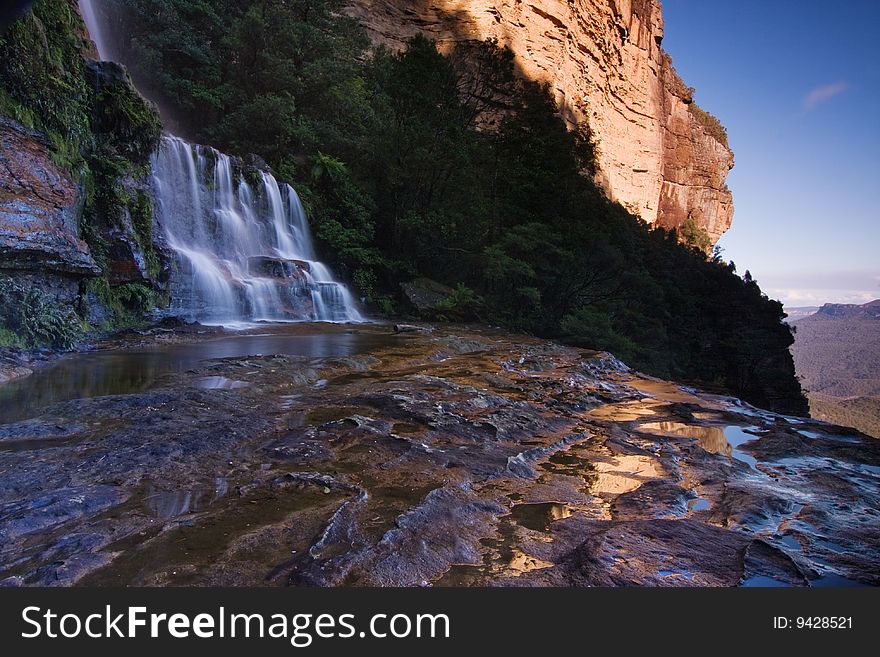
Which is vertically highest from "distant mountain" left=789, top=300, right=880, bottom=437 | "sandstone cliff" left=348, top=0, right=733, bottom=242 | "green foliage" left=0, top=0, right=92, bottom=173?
"sandstone cliff" left=348, top=0, right=733, bottom=242

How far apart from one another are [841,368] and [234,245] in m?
32.1

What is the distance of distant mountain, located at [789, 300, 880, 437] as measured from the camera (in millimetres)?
19984

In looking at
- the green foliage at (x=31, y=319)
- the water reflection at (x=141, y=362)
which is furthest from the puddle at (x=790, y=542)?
the green foliage at (x=31, y=319)

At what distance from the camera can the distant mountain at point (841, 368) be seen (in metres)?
20.0

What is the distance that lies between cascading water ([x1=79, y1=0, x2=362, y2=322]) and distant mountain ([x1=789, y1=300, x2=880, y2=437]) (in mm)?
18196

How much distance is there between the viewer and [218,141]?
19.1m

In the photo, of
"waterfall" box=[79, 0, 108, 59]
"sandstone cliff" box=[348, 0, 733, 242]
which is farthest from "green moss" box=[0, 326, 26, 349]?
"sandstone cliff" box=[348, 0, 733, 242]

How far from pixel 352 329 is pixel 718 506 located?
10.3m

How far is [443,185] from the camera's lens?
57.4ft

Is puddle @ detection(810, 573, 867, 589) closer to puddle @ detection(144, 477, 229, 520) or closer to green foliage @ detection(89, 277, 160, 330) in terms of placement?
puddle @ detection(144, 477, 229, 520)

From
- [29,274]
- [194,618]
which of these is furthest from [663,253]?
[194,618]

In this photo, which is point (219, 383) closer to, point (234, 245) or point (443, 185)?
point (234, 245)

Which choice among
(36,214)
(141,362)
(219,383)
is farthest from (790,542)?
(36,214)

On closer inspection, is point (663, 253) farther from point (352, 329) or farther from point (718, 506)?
point (718, 506)
